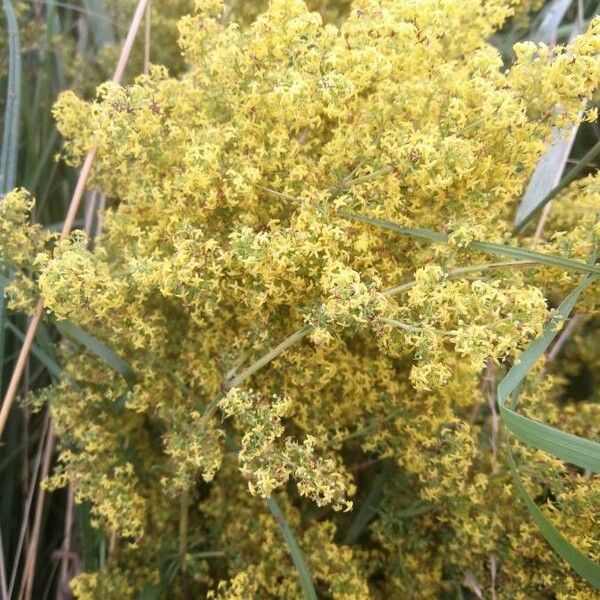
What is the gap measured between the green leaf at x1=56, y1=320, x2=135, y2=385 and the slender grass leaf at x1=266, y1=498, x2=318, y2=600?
450mm

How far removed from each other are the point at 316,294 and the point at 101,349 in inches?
22.1

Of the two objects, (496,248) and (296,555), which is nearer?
(496,248)

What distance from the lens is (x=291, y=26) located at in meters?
1.35

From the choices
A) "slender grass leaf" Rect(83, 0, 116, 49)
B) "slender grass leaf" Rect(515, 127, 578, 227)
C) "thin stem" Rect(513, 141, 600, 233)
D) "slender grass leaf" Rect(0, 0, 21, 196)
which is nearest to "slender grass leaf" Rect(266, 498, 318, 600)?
"thin stem" Rect(513, 141, 600, 233)

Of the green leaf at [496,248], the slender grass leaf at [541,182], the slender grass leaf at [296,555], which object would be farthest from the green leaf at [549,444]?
the slender grass leaf at [541,182]

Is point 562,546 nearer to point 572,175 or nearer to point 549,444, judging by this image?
point 549,444

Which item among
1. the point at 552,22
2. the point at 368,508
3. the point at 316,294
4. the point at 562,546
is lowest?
the point at 368,508

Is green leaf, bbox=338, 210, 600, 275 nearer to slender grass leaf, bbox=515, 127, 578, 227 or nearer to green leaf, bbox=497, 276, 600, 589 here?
green leaf, bbox=497, 276, 600, 589

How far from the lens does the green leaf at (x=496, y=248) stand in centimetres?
128

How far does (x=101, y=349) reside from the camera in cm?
156

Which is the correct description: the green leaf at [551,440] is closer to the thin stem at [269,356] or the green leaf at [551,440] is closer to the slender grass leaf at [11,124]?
the thin stem at [269,356]

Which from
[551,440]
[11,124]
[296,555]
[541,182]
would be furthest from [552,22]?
[296,555]

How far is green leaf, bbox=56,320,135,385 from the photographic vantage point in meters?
1.55

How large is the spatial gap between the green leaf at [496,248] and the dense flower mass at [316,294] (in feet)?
0.07
